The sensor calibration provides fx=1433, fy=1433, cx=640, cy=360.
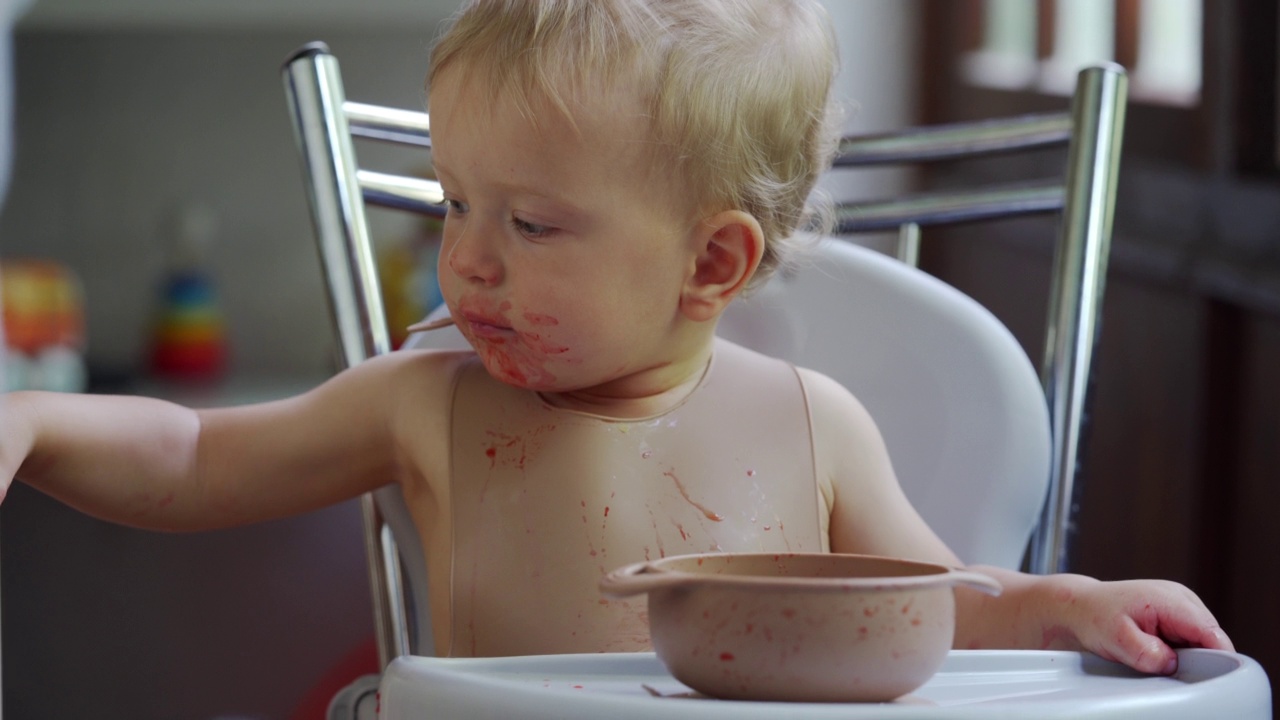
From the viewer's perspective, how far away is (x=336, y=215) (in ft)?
2.55

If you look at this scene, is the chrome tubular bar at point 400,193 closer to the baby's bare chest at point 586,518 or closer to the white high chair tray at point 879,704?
the baby's bare chest at point 586,518

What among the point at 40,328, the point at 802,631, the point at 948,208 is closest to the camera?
the point at 802,631

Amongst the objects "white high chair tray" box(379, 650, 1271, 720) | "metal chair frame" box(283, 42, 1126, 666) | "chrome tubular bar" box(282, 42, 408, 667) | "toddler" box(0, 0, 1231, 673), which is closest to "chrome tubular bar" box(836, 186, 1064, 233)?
"metal chair frame" box(283, 42, 1126, 666)

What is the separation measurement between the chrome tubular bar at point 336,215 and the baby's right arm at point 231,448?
0.22 feet

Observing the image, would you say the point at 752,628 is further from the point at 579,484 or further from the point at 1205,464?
the point at 1205,464

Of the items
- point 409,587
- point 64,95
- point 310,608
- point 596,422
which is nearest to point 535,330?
point 596,422

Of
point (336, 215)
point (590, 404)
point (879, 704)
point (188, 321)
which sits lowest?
point (879, 704)

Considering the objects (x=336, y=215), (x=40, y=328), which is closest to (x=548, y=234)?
(x=336, y=215)

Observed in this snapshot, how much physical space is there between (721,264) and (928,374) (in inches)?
7.7

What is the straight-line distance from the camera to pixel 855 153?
33.7 inches

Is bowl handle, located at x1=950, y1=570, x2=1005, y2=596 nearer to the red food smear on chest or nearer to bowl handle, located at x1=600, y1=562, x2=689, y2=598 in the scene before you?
bowl handle, located at x1=600, y1=562, x2=689, y2=598

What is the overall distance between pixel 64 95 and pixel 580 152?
1.49 metres

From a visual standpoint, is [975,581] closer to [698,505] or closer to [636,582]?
[636,582]

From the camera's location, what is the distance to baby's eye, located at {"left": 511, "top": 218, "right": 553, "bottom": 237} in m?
0.60
